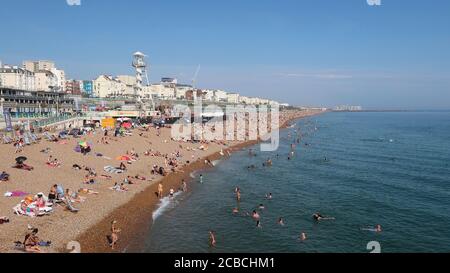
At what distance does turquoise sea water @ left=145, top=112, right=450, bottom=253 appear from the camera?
23.0 meters

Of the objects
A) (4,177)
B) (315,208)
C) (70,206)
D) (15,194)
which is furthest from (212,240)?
(4,177)

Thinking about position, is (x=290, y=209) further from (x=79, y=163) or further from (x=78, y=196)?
(x=79, y=163)

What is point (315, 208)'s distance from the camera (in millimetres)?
30016

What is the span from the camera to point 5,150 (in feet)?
114

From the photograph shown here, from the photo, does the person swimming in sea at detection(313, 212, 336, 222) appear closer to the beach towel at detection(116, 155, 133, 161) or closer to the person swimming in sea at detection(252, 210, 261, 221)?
the person swimming in sea at detection(252, 210, 261, 221)

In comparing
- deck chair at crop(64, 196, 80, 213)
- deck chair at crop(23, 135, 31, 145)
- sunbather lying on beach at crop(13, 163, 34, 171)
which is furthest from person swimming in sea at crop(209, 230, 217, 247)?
deck chair at crop(23, 135, 31, 145)

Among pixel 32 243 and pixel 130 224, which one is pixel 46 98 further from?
pixel 32 243

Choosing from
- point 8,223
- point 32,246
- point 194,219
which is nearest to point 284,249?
point 194,219

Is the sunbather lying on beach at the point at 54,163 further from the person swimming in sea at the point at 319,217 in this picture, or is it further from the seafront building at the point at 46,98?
the person swimming in sea at the point at 319,217

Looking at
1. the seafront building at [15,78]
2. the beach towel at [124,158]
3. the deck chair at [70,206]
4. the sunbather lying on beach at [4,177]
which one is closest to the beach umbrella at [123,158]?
the beach towel at [124,158]

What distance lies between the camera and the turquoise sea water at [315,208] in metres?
23.0

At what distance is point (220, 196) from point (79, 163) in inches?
547

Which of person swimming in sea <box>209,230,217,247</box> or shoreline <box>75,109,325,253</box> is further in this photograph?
person swimming in sea <box>209,230,217,247</box>
